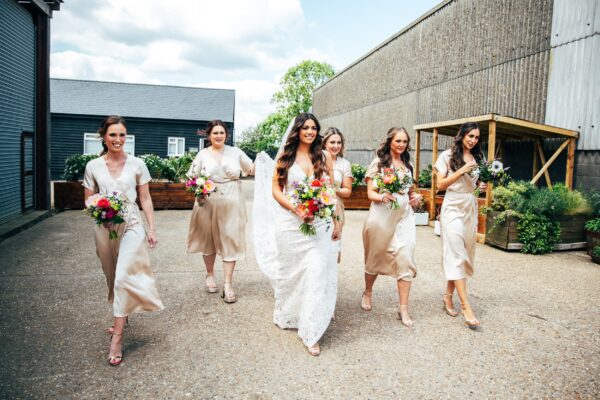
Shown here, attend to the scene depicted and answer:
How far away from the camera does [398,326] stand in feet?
15.2

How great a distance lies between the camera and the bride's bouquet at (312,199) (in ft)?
12.8

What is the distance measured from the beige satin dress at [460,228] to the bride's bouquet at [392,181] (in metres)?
0.57

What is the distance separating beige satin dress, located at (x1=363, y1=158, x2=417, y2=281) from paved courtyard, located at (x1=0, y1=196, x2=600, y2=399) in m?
0.57

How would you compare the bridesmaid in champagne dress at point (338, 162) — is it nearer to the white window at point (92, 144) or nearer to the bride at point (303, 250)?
the bride at point (303, 250)

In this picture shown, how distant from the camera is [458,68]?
14906 millimetres

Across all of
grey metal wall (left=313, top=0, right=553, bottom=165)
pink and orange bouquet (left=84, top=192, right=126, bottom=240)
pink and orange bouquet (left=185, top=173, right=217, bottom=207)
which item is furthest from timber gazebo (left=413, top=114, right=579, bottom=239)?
pink and orange bouquet (left=84, top=192, right=126, bottom=240)

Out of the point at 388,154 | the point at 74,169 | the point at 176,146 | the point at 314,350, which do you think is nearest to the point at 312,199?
the point at 314,350

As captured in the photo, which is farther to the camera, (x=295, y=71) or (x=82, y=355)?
(x=295, y=71)

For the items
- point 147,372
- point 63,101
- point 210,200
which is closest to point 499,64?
point 210,200

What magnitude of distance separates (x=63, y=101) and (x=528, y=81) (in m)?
27.2

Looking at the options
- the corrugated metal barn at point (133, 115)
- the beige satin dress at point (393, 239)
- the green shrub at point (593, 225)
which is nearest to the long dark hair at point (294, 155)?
the beige satin dress at point (393, 239)

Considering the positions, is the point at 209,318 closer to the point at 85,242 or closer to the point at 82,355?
the point at 82,355

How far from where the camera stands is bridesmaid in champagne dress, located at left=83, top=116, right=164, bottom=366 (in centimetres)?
382

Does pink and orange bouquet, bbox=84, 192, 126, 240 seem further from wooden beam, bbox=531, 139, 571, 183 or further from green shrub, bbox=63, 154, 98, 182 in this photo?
green shrub, bbox=63, 154, 98, 182
